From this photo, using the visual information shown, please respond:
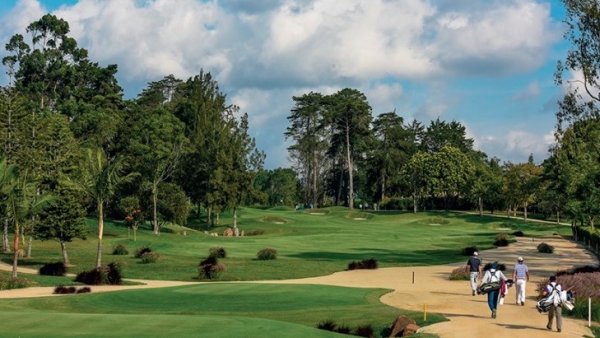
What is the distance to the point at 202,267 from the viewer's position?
4938 cm

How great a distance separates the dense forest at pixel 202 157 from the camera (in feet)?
179

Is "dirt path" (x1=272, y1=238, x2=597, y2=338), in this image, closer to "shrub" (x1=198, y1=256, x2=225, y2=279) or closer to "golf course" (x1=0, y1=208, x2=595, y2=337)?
"golf course" (x1=0, y1=208, x2=595, y2=337)

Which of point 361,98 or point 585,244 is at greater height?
point 361,98

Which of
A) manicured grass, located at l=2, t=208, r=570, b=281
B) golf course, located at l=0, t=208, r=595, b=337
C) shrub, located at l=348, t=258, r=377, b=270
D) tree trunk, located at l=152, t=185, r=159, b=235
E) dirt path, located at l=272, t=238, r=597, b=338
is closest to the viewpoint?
golf course, located at l=0, t=208, r=595, b=337

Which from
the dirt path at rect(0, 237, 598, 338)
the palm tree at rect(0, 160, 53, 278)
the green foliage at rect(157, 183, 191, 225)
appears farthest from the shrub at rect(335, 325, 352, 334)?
the green foliage at rect(157, 183, 191, 225)

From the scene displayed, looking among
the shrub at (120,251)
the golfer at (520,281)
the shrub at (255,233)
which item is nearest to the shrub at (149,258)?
the shrub at (120,251)

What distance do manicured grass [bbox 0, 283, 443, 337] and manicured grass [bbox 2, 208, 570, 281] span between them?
36.3 ft

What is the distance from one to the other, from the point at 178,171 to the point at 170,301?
230 feet

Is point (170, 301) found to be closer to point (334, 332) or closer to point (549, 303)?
point (334, 332)

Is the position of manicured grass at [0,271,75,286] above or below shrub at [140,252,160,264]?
below

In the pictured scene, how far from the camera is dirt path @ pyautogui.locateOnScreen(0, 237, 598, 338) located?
26641 mm

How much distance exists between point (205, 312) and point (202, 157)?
236ft

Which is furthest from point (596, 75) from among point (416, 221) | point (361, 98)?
point (361, 98)

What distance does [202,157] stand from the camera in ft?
338
